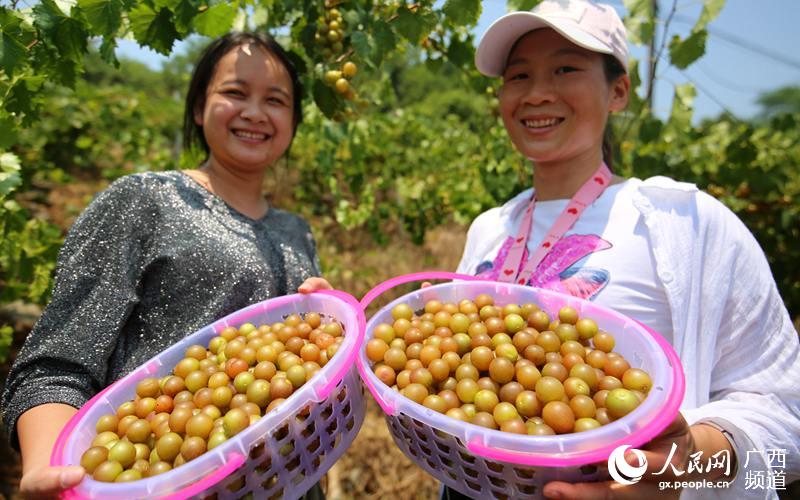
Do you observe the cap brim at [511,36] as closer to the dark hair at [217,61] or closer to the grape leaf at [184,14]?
the dark hair at [217,61]

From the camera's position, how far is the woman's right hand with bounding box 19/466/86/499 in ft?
3.17

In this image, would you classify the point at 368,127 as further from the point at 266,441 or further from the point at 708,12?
the point at 266,441

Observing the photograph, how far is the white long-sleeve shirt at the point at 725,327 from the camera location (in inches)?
49.2

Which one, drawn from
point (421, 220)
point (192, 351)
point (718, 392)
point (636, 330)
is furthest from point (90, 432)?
point (421, 220)

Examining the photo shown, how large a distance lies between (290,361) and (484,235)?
3.35ft

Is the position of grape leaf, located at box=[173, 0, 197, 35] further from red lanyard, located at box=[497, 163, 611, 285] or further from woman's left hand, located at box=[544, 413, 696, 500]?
woman's left hand, located at box=[544, 413, 696, 500]

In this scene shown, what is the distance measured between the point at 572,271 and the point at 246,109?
4.29 ft

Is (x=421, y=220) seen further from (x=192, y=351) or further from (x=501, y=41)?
(x=192, y=351)

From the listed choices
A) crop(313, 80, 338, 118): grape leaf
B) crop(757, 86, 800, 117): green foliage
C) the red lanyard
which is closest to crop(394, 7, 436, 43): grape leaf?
crop(313, 80, 338, 118): grape leaf

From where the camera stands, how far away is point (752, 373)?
1.35 metres

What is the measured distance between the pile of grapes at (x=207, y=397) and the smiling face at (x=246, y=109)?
71cm

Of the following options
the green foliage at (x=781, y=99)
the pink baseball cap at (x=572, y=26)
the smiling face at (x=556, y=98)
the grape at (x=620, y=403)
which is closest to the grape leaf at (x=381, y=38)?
the pink baseball cap at (x=572, y=26)

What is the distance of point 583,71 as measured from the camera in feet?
5.20

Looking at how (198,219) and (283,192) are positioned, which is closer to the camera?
(198,219)
